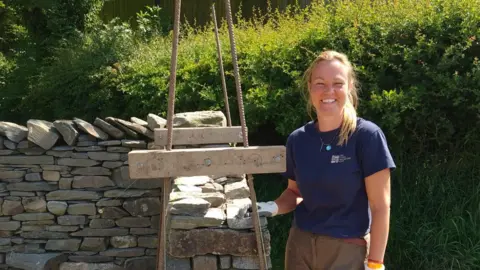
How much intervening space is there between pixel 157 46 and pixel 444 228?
363cm

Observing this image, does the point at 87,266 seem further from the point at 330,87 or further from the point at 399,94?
the point at 330,87

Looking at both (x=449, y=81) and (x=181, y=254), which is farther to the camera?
(x=449, y=81)

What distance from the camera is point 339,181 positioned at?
1.89 meters

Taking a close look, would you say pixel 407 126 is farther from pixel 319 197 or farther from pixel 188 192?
pixel 319 197

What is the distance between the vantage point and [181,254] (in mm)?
2621

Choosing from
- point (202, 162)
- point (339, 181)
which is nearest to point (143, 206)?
point (202, 162)

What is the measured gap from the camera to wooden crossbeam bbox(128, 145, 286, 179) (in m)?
1.77

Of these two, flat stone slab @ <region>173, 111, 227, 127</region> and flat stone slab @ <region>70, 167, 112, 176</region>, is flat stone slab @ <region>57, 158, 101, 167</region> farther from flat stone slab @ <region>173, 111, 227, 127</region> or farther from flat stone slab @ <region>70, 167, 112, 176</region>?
flat stone slab @ <region>173, 111, 227, 127</region>

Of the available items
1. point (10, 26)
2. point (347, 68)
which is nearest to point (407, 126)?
point (347, 68)

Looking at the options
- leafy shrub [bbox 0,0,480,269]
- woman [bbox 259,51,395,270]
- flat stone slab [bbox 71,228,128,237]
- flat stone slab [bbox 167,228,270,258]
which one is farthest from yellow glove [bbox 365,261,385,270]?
flat stone slab [bbox 71,228,128,237]

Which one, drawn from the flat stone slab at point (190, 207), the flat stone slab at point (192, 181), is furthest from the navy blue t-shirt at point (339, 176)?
the flat stone slab at point (192, 181)

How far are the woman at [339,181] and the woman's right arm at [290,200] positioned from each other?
0.17 m

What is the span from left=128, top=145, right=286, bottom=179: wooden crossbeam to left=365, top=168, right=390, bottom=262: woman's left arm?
1.12 ft

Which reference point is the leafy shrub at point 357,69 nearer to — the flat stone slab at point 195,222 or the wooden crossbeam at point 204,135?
the wooden crossbeam at point 204,135
